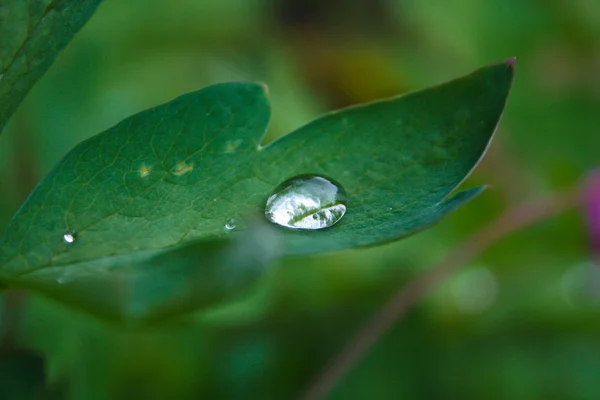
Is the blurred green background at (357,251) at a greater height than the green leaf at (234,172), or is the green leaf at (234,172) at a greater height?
the blurred green background at (357,251)

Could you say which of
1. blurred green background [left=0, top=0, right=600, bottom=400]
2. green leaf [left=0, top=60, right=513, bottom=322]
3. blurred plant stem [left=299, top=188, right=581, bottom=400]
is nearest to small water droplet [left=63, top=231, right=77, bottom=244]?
green leaf [left=0, top=60, right=513, bottom=322]

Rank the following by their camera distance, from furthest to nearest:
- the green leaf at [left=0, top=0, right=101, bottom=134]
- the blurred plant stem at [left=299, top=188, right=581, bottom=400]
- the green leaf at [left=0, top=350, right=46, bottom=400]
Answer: the blurred plant stem at [left=299, top=188, right=581, bottom=400] → the green leaf at [left=0, top=350, right=46, bottom=400] → the green leaf at [left=0, top=0, right=101, bottom=134]

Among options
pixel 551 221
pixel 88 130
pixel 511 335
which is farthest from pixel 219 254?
pixel 551 221

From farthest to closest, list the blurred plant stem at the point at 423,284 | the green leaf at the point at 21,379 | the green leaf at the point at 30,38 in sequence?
the blurred plant stem at the point at 423,284 < the green leaf at the point at 21,379 < the green leaf at the point at 30,38

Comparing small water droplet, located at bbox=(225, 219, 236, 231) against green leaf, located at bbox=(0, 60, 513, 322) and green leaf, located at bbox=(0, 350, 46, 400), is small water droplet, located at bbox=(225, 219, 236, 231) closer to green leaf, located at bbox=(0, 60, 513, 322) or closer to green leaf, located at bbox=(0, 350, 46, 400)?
green leaf, located at bbox=(0, 60, 513, 322)

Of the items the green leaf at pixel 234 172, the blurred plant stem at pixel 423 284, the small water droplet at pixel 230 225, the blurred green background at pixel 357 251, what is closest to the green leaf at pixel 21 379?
the blurred green background at pixel 357 251

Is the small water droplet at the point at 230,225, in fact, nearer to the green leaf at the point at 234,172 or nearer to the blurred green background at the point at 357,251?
the green leaf at the point at 234,172
